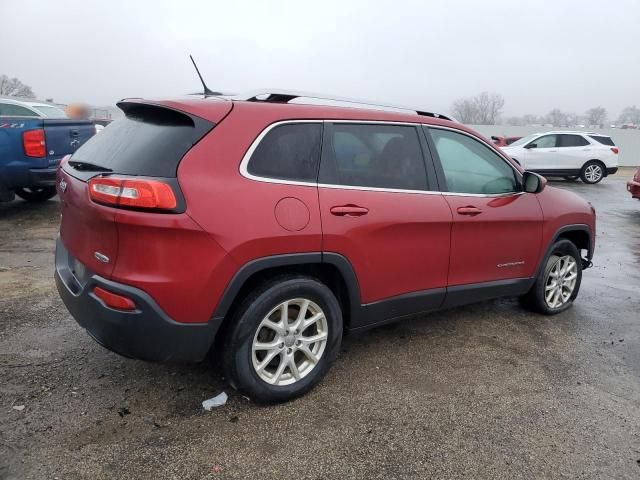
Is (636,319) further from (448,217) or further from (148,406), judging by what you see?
(148,406)

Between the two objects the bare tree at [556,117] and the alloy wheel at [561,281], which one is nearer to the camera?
the alloy wheel at [561,281]

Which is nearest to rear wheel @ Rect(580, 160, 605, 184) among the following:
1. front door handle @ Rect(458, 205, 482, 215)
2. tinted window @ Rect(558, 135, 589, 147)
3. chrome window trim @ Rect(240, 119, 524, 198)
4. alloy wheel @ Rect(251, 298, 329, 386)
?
tinted window @ Rect(558, 135, 589, 147)

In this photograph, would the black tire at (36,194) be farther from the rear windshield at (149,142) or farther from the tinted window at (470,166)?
the tinted window at (470,166)

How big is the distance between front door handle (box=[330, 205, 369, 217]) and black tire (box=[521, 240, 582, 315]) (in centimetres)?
215

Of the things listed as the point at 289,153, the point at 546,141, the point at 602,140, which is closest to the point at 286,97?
the point at 289,153

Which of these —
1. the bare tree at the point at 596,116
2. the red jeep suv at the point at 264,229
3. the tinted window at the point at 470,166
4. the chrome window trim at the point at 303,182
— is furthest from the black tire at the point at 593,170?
the bare tree at the point at 596,116

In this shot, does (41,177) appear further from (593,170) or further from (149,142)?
(593,170)

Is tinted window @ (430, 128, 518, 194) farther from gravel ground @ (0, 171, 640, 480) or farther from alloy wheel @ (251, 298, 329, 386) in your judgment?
alloy wheel @ (251, 298, 329, 386)

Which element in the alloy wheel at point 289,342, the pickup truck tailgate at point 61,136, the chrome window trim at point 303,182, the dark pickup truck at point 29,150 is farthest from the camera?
the pickup truck tailgate at point 61,136

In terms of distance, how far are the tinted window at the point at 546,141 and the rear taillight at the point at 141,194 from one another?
641 inches

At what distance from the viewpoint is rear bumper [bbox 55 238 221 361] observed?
2.60 m

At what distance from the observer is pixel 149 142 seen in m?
2.79

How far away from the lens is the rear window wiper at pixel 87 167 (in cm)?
287

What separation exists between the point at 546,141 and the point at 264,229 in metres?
16.2
